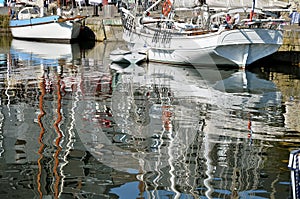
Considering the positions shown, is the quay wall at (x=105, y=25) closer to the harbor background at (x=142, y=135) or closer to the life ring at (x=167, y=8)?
the life ring at (x=167, y=8)

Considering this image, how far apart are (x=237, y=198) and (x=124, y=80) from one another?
14.4m

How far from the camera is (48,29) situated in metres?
44.8

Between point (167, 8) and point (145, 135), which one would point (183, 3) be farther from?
point (145, 135)

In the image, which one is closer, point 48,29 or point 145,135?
point 145,135

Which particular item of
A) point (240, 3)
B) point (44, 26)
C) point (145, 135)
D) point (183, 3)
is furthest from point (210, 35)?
point (44, 26)

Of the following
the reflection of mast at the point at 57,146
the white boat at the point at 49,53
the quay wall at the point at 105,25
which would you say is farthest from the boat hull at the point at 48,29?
the reflection of mast at the point at 57,146

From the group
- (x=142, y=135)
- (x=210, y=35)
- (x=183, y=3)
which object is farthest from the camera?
(x=183, y=3)

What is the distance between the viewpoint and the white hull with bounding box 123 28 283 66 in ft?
88.9

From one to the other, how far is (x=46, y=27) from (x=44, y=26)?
21cm

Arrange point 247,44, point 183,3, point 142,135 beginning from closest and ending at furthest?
point 142,135 < point 247,44 < point 183,3

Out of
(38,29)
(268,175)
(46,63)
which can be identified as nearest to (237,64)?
(46,63)

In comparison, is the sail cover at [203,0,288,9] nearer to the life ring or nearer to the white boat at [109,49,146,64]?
the life ring

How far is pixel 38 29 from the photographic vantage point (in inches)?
1788

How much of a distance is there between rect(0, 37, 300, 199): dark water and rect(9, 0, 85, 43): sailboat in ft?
63.4
